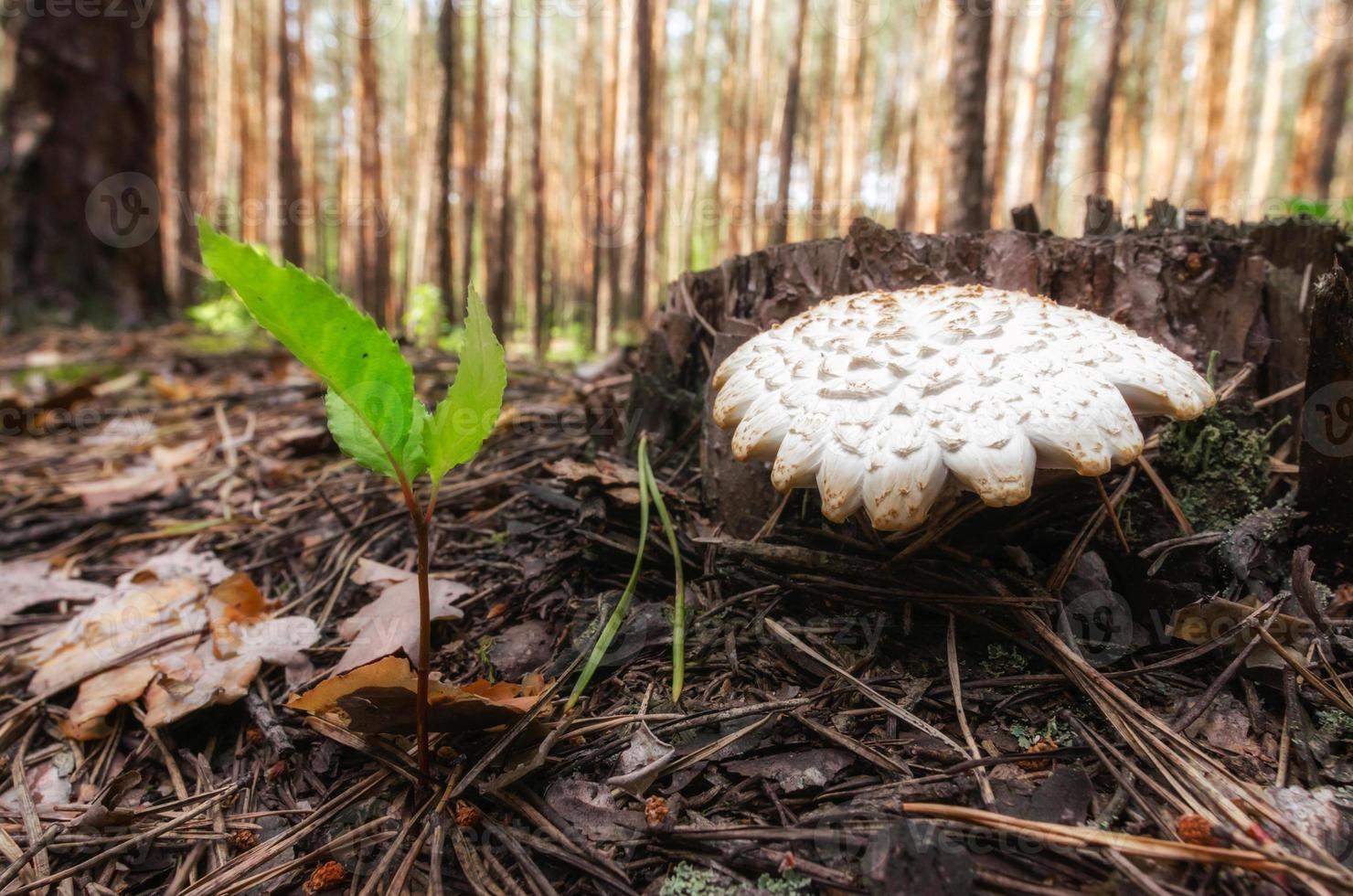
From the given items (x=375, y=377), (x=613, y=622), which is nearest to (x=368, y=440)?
(x=375, y=377)

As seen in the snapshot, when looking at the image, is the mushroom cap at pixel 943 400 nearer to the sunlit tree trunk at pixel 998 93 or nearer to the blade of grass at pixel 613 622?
the blade of grass at pixel 613 622

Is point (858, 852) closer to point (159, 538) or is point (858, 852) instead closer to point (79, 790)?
point (79, 790)

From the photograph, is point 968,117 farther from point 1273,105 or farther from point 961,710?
point 1273,105

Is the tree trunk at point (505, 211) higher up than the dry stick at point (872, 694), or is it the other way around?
the tree trunk at point (505, 211)

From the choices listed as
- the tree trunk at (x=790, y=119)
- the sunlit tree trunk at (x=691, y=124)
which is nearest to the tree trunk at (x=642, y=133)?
the tree trunk at (x=790, y=119)

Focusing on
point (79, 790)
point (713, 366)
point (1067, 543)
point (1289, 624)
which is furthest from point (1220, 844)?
point (79, 790)

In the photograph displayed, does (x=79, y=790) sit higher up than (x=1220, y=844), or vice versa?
(x=1220, y=844)
